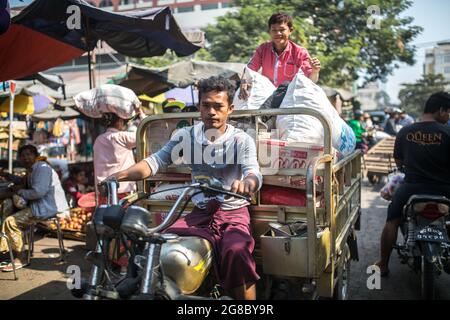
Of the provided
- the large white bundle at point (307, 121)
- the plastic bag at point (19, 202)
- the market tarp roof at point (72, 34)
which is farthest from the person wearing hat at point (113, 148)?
the large white bundle at point (307, 121)

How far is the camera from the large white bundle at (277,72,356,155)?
9.64 ft

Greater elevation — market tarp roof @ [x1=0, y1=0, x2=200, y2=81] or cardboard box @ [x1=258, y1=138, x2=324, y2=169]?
market tarp roof @ [x1=0, y1=0, x2=200, y2=81]

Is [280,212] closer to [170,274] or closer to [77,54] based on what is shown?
[170,274]

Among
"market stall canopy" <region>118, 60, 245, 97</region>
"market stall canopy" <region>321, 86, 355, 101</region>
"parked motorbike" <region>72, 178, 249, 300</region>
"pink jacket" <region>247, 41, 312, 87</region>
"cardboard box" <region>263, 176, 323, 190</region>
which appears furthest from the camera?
"market stall canopy" <region>321, 86, 355, 101</region>

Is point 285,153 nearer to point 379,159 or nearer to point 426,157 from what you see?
point 426,157

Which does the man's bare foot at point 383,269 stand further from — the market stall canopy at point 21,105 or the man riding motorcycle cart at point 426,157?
the market stall canopy at point 21,105

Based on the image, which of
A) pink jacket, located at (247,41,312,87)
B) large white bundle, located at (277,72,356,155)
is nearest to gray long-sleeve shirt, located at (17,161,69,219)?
pink jacket, located at (247,41,312,87)

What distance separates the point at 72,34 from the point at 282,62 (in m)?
3.19

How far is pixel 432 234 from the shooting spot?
337cm

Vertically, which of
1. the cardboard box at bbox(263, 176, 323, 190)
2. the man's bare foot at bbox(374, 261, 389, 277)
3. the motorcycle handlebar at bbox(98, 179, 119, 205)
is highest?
the motorcycle handlebar at bbox(98, 179, 119, 205)

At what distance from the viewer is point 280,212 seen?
2633 millimetres

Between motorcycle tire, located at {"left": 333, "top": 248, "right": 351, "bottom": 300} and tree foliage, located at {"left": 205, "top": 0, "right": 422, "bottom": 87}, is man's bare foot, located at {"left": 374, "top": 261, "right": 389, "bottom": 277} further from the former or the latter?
tree foliage, located at {"left": 205, "top": 0, "right": 422, "bottom": 87}

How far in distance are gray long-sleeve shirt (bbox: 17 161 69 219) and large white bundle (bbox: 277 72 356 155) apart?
2.87m
